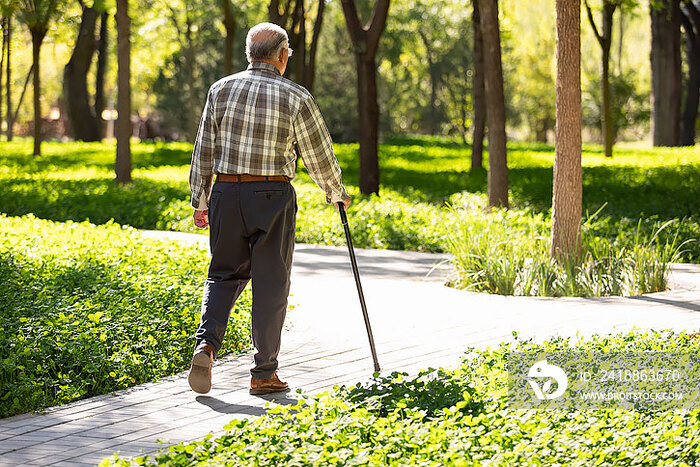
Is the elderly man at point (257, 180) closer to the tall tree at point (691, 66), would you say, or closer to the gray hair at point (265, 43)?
the gray hair at point (265, 43)

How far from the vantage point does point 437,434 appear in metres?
4.41

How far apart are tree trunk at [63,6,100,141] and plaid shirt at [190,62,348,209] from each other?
25.5 metres

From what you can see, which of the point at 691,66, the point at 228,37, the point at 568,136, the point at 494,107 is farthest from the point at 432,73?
the point at 568,136

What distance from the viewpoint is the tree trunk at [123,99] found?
18609 mm

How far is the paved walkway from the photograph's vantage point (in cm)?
488

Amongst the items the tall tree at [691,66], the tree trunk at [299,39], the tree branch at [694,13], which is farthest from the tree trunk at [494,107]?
the tree branch at [694,13]

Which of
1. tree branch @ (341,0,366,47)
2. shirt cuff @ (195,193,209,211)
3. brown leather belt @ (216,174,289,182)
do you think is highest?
tree branch @ (341,0,366,47)

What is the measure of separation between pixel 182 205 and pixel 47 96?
6979cm

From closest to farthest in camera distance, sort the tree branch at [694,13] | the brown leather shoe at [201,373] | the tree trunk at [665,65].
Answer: the brown leather shoe at [201,373] < the tree trunk at [665,65] < the tree branch at [694,13]

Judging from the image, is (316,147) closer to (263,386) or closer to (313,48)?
(263,386)

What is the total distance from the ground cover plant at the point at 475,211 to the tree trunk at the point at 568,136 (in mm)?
328

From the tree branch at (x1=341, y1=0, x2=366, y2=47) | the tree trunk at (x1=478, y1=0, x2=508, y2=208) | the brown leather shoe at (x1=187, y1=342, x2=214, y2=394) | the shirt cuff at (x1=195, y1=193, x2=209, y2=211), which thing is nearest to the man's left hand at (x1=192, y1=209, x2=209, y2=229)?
the shirt cuff at (x1=195, y1=193, x2=209, y2=211)

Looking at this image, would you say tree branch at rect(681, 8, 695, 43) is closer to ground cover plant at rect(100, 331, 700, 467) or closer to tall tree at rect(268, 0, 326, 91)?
tall tree at rect(268, 0, 326, 91)

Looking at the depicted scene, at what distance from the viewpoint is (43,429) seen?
5.00m
